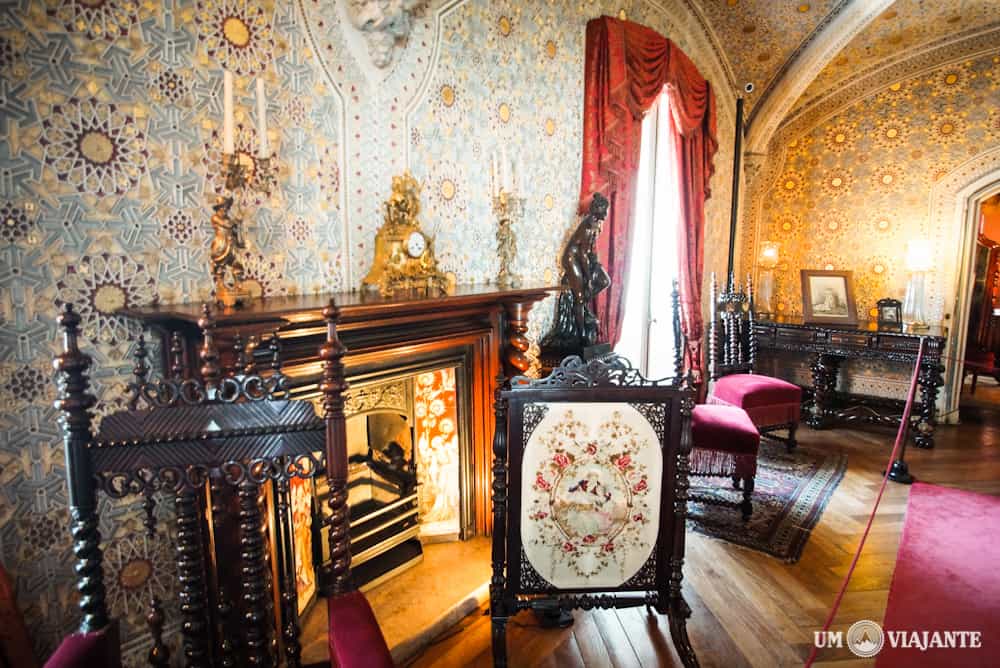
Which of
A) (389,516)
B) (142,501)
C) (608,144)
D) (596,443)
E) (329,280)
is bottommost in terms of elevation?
(389,516)

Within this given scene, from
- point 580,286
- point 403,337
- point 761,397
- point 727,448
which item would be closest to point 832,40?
point 761,397

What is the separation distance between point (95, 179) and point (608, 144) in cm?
287

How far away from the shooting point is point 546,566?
77.7 inches

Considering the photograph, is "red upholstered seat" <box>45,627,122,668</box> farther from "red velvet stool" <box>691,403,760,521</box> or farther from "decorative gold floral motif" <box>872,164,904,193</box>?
"decorative gold floral motif" <box>872,164,904,193</box>

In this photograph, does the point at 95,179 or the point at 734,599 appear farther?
the point at 734,599

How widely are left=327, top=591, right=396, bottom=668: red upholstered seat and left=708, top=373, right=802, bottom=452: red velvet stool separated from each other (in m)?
3.34

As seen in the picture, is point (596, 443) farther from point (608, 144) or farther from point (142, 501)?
point (608, 144)

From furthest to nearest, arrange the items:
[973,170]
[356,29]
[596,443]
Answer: [973,170]
[356,29]
[596,443]

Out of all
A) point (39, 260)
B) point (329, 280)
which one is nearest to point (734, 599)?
point (329, 280)

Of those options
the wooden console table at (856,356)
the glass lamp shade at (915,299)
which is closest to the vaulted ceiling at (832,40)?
the glass lamp shade at (915,299)

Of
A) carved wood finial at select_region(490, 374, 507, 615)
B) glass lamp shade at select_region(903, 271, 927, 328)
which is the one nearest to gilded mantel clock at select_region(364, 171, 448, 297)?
carved wood finial at select_region(490, 374, 507, 615)

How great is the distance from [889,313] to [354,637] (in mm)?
5707

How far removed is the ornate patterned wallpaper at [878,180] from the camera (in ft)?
16.6

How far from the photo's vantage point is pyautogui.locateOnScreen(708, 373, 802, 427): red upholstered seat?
3.93 meters
